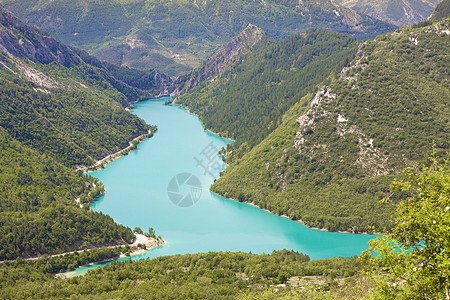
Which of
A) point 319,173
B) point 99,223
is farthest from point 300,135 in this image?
point 99,223

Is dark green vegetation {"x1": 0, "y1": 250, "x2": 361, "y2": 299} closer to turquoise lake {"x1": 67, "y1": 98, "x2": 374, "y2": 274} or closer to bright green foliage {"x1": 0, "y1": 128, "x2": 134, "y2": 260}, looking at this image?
bright green foliage {"x1": 0, "y1": 128, "x2": 134, "y2": 260}

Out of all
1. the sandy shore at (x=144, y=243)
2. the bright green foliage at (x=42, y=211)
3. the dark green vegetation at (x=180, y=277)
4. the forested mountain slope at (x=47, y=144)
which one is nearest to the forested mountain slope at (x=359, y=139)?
the dark green vegetation at (x=180, y=277)

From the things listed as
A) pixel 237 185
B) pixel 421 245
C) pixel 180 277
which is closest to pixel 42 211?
pixel 180 277

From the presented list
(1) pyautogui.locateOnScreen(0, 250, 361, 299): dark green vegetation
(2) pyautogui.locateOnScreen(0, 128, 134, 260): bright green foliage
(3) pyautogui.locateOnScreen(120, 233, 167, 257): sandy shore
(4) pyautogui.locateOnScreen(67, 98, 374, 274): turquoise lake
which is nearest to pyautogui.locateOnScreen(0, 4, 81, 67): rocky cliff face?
(4) pyautogui.locateOnScreen(67, 98, 374, 274): turquoise lake

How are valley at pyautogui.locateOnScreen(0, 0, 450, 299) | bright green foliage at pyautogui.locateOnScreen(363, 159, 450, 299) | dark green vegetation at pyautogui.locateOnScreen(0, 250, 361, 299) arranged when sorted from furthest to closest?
valley at pyautogui.locateOnScreen(0, 0, 450, 299), dark green vegetation at pyautogui.locateOnScreen(0, 250, 361, 299), bright green foliage at pyautogui.locateOnScreen(363, 159, 450, 299)

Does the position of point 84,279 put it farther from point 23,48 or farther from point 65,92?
point 23,48

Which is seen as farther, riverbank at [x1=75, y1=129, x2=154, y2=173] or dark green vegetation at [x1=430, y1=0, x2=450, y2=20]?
dark green vegetation at [x1=430, y1=0, x2=450, y2=20]
